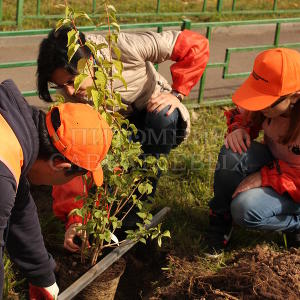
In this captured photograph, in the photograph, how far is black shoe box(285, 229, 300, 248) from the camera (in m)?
3.37

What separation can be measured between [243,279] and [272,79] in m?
1.00

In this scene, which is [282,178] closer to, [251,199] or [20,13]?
[251,199]

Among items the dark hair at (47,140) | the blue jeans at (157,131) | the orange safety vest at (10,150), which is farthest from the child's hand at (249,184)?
the orange safety vest at (10,150)

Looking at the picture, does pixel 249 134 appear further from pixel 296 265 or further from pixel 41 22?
pixel 41 22

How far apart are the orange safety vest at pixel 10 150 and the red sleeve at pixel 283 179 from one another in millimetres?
1581

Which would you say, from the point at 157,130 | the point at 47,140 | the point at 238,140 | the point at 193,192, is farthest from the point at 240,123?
the point at 47,140

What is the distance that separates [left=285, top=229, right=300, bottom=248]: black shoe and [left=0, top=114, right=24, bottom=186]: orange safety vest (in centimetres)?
186

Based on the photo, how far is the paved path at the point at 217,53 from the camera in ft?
20.1

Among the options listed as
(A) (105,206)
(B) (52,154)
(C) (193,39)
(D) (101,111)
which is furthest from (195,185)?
(B) (52,154)

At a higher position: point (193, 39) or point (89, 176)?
point (193, 39)

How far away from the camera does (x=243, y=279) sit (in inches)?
110

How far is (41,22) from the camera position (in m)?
8.20

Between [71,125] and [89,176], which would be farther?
[89,176]

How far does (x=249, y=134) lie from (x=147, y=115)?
2.05 feet
